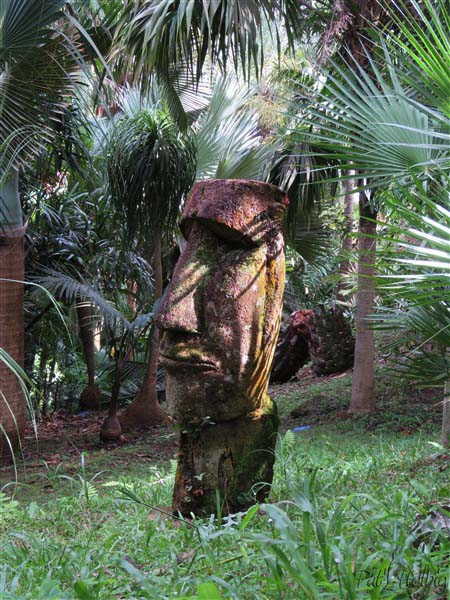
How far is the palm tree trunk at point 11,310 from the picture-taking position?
6.67 meters

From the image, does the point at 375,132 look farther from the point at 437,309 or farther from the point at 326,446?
the point at 326,446

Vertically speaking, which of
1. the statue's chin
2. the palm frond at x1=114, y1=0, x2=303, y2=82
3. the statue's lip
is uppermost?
the palm frond at x1=114, y1=0, x2=303, y2=82

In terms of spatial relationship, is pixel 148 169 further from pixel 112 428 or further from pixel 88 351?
pixel 88 351

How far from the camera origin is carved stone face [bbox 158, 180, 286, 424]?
134 inches

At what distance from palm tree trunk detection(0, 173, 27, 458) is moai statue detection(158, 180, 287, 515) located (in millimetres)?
3601

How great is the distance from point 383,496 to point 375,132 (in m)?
1.66

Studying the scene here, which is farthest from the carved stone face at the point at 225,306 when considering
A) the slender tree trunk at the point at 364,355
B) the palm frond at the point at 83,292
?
the slender tree trunk at the point at 364,355

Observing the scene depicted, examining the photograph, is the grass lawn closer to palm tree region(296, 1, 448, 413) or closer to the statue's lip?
the statue's lip

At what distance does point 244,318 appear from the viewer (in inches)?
135

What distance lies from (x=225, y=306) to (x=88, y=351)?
262 inches

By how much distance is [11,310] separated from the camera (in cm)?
679

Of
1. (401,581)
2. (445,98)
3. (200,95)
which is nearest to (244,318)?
(445,98)

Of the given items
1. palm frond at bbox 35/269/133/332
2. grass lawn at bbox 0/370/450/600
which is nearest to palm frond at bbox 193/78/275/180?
palm frond at bbox 35/269/133/332

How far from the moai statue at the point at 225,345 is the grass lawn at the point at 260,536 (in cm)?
19
